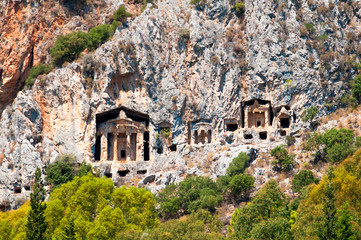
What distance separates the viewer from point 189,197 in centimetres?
6550

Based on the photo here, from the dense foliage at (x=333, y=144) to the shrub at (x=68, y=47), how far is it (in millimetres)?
32112

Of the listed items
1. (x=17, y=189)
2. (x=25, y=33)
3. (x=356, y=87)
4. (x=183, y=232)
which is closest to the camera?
(x=183, y=232)

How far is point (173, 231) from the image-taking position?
49.9 m

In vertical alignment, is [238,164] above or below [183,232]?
above

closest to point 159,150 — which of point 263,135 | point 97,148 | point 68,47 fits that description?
point 97,148

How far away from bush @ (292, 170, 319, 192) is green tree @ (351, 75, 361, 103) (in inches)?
603

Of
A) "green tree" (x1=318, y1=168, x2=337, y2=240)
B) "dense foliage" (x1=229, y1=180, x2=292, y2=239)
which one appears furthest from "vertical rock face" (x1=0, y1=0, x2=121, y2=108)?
"green tree" (x1=318, y1=168, x2=337, y2=240)

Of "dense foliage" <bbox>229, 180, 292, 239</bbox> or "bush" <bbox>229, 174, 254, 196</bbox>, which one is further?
"bush" <bbox>229, 174, 254, 196</bbox>

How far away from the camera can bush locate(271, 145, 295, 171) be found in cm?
6719

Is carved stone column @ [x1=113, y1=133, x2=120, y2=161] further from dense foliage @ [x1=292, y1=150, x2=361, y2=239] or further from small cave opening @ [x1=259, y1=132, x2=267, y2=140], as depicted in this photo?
dense foliage @ [x1=292, y1=150, x2=361, y2=239]

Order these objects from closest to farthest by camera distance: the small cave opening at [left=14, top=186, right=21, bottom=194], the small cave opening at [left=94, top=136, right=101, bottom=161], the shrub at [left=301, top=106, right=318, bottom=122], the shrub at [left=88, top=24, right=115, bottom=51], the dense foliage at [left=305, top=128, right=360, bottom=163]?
the dense foliage at [left=305, top=128, right=360, bottom=163], the shrub at [left=301, top=106, right=318, bottom=122], the small cave opening at [left=14, top=186, right=21, bottom=194], the small cave opening at [left=94, top=136, right=101, bottom=161], the shrub at [left=88, top=24, right=115, bottom=51]

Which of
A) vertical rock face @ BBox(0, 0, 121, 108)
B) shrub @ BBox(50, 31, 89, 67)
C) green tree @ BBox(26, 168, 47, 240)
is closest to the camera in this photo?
green tree @ BBox(26, 168, 47, 240)

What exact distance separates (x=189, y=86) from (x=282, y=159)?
16325 millimetres

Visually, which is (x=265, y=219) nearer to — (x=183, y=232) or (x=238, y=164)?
(x=183, y=232)
